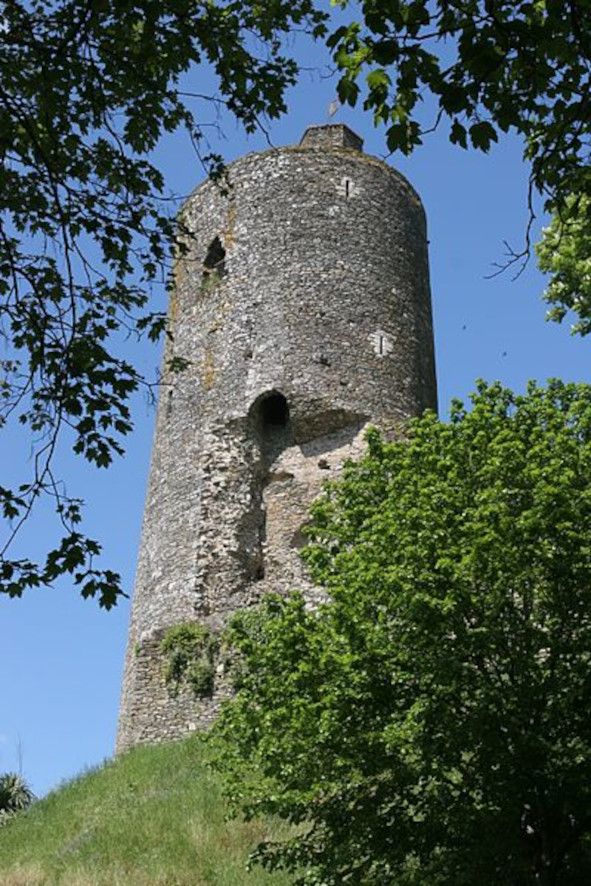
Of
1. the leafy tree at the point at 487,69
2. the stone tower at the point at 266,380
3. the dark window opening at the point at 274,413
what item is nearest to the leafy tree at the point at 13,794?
the stone tower at the point at 266,380

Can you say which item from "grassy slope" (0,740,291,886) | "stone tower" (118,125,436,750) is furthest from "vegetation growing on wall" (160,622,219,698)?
"grassy slope" (0,740,291,886)

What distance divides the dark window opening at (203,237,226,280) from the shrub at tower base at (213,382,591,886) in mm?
12298

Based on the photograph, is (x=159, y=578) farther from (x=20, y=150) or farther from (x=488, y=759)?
(x=20, y=150)

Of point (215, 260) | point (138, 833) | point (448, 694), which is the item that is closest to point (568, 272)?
point (448, 694)

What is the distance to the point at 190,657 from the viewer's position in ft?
62.0

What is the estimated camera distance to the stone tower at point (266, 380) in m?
19.7

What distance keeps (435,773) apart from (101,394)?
4.27m

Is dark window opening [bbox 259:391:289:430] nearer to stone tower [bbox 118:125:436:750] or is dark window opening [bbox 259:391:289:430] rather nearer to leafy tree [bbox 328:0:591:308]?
stone tower [bbox 118:125:436:750]

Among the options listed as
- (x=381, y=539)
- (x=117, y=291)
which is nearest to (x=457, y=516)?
(x=381, y=539)

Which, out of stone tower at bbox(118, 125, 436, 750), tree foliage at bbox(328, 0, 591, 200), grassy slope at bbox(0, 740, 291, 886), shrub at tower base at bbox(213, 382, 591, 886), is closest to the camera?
tree foliage at bbox(328, 0, 591, 200)

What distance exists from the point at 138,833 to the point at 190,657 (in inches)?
221

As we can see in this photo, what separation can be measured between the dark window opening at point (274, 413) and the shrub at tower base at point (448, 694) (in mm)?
10321

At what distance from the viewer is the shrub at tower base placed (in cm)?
926

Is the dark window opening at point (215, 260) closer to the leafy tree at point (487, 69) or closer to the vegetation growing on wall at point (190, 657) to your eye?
the vegetation growing on wall at point (190, 657)
